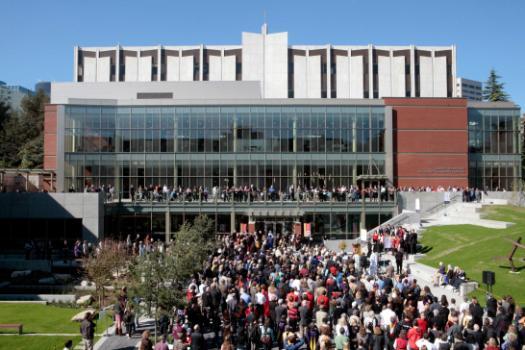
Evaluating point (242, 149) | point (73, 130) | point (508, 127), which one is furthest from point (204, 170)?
point (508, 127)

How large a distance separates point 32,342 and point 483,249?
74.9ft

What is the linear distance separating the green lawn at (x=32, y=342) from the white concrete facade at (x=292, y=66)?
63.3 meters

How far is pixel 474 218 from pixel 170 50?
2260 inches

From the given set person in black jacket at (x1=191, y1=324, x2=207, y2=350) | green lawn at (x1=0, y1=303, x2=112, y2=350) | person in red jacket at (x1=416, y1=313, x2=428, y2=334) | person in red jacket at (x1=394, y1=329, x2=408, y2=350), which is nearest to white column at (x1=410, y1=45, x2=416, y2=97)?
green lawn at (x1=0, y1=303, x2=112, y2=350)

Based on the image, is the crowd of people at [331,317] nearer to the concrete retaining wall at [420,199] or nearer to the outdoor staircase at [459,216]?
the outdoor staircase at [459,216]

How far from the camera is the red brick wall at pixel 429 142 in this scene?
186 feet

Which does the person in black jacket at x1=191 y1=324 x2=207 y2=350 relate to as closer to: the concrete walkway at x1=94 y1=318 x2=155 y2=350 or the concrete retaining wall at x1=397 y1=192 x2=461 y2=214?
the concrete walkway at x1=94 y1=318 x2=155 y2=350

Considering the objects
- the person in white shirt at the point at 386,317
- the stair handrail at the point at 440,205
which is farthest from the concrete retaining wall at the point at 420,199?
the person in white shirt at the point at 386,317

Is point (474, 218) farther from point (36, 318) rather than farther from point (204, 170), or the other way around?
point (36, 318)

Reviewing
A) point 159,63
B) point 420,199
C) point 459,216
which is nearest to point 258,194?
point 420,199

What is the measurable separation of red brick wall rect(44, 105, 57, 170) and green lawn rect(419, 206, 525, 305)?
37.0 metres

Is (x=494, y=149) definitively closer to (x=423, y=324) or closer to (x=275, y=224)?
(x=275, y=224)

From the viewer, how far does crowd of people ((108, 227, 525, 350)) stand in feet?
49.0

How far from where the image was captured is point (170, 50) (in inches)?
3410
